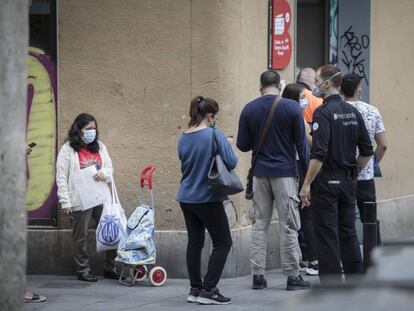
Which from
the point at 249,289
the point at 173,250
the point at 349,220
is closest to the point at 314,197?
the point at 349,220

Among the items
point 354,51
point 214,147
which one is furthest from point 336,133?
point 354,51

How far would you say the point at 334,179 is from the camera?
8242mm

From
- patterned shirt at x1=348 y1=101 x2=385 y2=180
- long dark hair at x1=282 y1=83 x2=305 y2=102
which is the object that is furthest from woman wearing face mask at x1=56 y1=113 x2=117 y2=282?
patterned shirt at x1=348 y1=101 x2=385 y2=180

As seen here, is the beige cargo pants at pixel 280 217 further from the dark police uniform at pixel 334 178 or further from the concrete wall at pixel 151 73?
the concrete wall at pixel 151 73

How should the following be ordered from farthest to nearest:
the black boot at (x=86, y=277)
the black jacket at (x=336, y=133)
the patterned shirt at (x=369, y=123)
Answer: the black boot at (x=86, y=277), the patterned shirt at (x=369, y=123), the black jacket at (x=336, y=133)

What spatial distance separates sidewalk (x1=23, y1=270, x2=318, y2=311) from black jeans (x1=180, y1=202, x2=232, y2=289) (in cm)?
27

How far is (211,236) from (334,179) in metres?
1.17

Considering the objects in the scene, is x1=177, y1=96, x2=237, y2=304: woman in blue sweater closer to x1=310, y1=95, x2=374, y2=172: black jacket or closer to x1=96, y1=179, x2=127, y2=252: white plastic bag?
x1=310, y1=95, x2=374, y2=172: black jacket

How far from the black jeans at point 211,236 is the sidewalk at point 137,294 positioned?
0.27 m

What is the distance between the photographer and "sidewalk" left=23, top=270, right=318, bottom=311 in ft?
27.9

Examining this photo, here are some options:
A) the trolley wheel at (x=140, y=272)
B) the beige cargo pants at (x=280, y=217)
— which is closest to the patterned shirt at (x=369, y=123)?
the beige cargo pants at (x=280, y=217)

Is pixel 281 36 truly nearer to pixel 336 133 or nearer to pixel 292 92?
pixel 292 92

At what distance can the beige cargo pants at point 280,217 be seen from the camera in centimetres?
891

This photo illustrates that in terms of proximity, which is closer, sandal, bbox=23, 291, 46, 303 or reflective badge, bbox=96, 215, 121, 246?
sandal, bbox=23, 291, 46, 303
